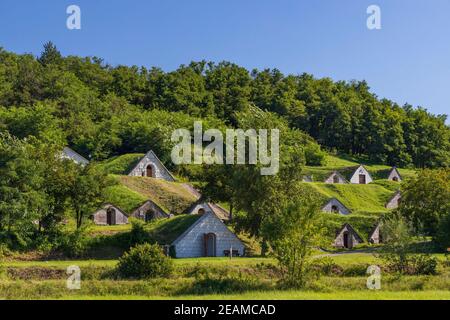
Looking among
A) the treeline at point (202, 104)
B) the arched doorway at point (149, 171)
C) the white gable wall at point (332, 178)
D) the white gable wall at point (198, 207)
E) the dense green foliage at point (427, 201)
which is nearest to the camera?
the dense green foliage at point (427, 201)

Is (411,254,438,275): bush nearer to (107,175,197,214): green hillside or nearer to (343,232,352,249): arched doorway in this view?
(343,232,352,249): arched doorway

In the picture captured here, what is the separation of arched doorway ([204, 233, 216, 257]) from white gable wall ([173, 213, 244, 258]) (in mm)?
225

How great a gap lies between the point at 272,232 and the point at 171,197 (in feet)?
85.9

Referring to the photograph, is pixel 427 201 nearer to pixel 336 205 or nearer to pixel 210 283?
pixel 336 205

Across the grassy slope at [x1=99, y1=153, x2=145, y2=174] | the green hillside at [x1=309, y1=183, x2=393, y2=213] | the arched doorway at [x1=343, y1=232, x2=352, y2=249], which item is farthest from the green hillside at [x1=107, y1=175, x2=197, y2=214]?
the green hillside at [x1=309, y1=183, x2=393, y2=213]

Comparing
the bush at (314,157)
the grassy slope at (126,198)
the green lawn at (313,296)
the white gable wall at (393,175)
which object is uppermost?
the bush at (314,157)

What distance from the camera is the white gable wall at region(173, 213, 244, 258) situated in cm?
4269

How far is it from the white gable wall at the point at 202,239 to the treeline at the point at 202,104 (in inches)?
1430

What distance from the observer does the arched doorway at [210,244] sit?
4352 centimetres

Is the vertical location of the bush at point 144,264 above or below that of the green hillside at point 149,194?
below

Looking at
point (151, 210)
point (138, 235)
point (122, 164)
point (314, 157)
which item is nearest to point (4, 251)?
point (138, 235)

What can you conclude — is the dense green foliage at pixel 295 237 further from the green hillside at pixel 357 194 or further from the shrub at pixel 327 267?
the green hillside at pixel 357 194

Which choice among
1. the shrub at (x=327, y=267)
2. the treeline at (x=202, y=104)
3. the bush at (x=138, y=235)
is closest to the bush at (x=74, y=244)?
the bush at (x=138, y=235)
